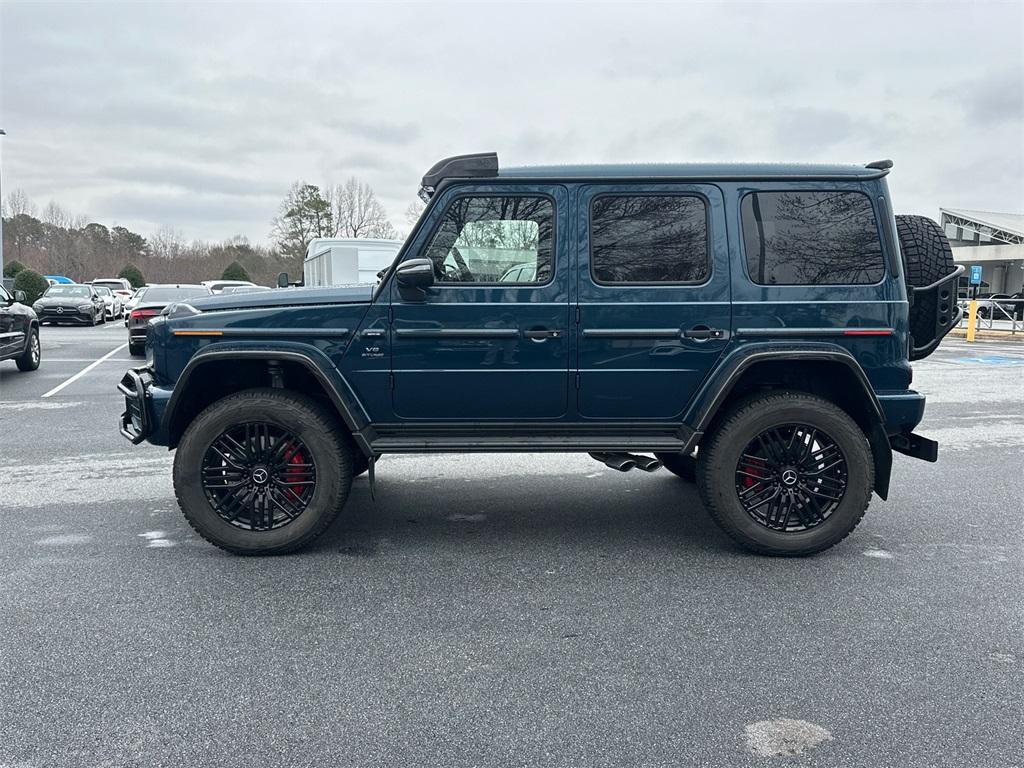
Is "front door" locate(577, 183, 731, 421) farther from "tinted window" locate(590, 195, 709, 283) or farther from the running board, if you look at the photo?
the running board

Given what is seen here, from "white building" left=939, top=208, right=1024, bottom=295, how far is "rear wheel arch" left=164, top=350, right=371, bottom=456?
53.6m

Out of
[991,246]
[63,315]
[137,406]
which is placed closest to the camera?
[137,406]

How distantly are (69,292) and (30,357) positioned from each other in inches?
671

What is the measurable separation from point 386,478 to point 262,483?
1951 mm

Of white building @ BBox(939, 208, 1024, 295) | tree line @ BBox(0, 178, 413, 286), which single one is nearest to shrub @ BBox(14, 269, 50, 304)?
tree line @ BBox(0, 178, 413, 286)

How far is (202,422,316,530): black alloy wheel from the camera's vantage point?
441 centimetres

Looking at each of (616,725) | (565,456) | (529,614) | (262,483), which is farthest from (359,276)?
(616,725)

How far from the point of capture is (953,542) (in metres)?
4.82

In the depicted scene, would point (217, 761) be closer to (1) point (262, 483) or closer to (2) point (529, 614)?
(2) point (529, 614)

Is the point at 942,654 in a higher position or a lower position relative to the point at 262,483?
lower

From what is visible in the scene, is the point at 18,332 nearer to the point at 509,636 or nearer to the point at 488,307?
the point at 488,307

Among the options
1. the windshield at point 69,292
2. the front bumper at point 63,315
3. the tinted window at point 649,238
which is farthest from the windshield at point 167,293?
the tinted window at point 649,238

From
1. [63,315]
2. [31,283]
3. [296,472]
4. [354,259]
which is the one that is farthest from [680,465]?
[31,283]

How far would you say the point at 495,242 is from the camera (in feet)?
14.4
